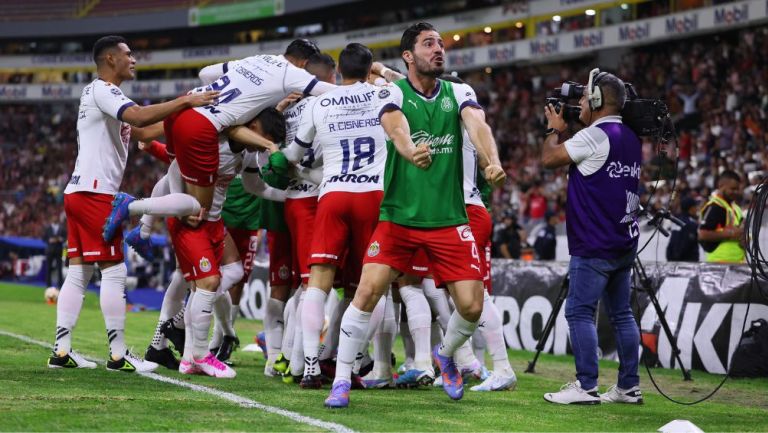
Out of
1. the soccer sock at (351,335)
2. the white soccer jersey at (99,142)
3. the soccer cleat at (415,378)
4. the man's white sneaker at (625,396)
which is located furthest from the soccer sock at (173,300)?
the man's white sneaker at (625,396)

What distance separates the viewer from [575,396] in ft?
22.7

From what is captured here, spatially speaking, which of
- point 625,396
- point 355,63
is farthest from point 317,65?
point 625,396

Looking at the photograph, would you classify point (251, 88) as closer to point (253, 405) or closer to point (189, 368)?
point (189, 368)

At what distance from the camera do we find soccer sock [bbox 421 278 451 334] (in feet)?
26.8

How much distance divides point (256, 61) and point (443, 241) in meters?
2.54

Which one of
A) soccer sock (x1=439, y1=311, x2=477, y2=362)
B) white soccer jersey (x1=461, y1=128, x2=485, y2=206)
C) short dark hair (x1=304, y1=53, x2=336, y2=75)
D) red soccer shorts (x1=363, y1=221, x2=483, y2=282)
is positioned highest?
short dark hair (x1=304, y1=53, x2=336, y2=75)

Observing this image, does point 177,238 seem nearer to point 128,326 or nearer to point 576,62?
point 128,326

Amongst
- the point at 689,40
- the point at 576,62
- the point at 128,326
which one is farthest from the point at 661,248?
the point at 576,62

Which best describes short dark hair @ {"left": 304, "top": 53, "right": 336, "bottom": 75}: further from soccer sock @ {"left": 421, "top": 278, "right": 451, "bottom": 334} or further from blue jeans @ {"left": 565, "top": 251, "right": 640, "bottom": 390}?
blue jeans @ {"left": 565, "top": 251, "right": 640, "bottom": 390}

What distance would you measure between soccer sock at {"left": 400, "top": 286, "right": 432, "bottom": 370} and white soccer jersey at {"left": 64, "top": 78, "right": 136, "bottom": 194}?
242cm

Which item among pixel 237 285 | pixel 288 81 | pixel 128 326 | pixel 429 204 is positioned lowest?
pixel 128 326

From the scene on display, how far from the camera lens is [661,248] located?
15086mm

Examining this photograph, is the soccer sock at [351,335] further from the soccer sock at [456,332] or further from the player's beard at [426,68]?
the player's beard at [426,68]

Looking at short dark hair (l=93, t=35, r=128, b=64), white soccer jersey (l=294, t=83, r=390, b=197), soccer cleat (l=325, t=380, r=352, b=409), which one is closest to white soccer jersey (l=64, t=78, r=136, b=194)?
short dark hair (l=93, t=35, r=128, b=64)
